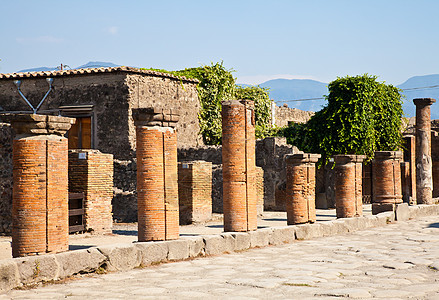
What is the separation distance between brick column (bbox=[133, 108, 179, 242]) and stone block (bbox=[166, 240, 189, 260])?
323 millimetres

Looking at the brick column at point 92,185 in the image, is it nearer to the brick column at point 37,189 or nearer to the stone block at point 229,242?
the stone block at point 229,242

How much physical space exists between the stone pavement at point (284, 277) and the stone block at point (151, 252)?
0.65ft

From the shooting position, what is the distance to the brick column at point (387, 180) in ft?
54.4

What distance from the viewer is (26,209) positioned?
24.4 feet

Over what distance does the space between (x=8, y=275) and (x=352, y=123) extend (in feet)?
54.0

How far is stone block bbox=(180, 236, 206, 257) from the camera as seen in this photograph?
30.8 ft

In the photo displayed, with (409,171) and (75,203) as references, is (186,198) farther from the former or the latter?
(409,171)

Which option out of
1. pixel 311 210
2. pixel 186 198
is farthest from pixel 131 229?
pixel 311 210

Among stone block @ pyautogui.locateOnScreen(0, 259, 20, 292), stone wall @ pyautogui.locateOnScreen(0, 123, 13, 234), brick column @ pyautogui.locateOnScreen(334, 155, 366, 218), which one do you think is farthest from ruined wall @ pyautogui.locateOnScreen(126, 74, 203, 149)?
stone block @ pyautogui.locateOnScreen(0, 259, 20, 292)

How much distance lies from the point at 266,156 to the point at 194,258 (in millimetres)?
10605

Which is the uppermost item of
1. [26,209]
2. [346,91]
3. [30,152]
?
[346,91]

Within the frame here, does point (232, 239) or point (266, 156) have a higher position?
point (266, 156)

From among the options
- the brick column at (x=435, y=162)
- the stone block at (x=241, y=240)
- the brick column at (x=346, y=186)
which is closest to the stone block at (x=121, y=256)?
the stone block at (x=241, y=240)

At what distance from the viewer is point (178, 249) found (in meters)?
9.14
